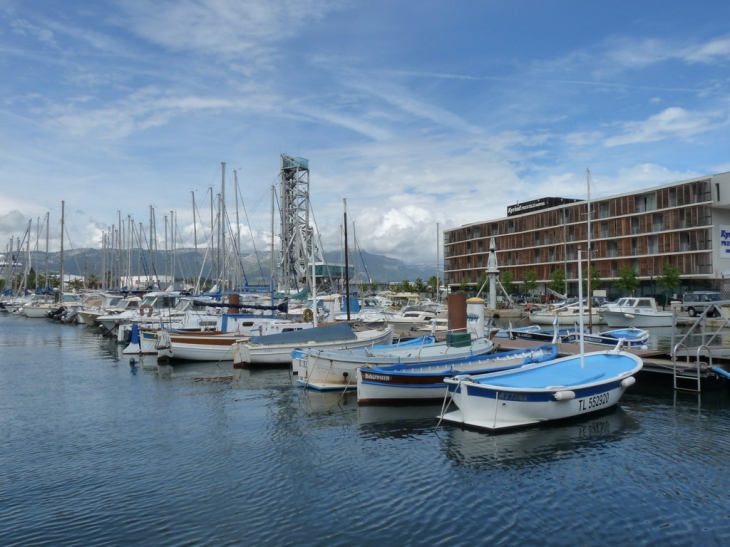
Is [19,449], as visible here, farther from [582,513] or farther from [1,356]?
[1,356]

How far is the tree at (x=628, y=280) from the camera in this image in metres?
81.3

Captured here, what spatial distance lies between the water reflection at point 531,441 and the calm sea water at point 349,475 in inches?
3.1

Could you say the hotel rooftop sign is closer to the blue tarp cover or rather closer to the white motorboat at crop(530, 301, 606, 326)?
the white motorboat at crop(530, 301, 606, 326)

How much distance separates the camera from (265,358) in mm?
33188

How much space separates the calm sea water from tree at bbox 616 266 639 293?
203 feet

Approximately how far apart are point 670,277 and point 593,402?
212ft

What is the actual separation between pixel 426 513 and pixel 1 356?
129ft

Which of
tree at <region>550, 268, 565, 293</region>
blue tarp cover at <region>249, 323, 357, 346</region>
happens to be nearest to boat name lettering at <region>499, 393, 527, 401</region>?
blue tarp cover at <region>249, 323, 357, 346</region>

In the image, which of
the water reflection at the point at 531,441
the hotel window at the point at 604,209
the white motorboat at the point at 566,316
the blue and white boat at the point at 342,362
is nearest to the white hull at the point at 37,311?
the white motorboat at the point at 566,316

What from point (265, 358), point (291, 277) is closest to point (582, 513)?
point (265, 358)

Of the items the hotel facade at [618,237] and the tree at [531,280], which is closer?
the hotel facade at [618,237]

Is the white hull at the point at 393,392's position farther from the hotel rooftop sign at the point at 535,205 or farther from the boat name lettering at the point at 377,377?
the hotel rooftop sign at the point at 535,205

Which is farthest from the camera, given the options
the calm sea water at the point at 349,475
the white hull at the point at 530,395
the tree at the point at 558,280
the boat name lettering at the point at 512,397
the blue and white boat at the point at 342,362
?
the tree at the point at 558,280

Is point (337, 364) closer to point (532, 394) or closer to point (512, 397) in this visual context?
point (512, 397)
